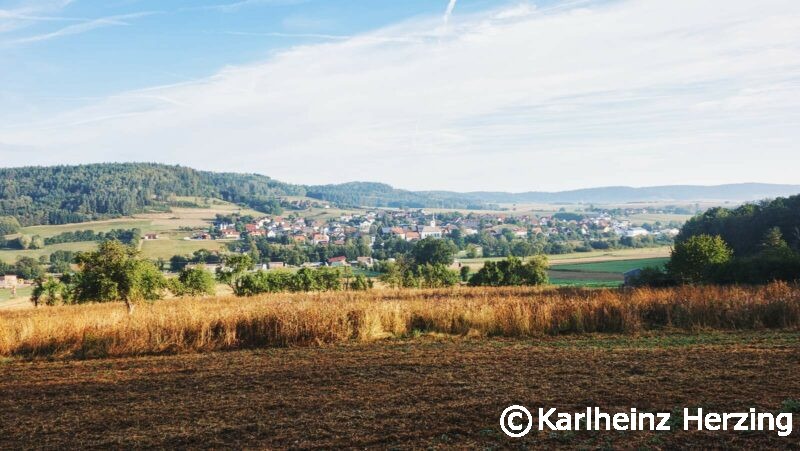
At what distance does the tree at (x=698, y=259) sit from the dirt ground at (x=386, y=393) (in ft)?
93.6

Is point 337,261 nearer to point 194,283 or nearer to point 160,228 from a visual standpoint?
point 160,228

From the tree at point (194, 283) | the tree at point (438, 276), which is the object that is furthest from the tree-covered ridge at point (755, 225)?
the tree at point (194, 283)

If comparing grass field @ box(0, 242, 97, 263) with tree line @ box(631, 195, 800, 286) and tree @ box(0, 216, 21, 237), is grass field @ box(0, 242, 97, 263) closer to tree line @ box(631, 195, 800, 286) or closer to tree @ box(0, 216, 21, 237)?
tree @ box(0, 216, 21, 237)

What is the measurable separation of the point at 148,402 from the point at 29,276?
93.1 meters

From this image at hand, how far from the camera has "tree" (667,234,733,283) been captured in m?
37.1

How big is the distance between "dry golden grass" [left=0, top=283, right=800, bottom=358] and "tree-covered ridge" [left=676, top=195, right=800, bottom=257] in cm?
5410

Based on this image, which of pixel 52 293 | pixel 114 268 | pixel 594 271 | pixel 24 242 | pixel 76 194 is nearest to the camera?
pixel 114 268

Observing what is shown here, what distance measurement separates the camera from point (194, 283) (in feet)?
152

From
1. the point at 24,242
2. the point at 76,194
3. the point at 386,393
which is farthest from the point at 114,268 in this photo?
the point at 76,194

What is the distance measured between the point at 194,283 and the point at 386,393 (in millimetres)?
42125

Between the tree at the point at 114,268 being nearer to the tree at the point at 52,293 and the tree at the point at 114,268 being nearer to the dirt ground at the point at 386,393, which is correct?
the dirt ground at the point at 386,393

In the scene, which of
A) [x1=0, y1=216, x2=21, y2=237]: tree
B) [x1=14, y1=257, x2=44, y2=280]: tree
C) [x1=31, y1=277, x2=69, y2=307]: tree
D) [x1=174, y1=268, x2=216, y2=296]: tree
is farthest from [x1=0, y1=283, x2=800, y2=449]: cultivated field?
[x1=0, y1=216, x2=21, y2=237]: tree

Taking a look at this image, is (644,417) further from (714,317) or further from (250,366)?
(714,317)

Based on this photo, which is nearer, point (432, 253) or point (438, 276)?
point (438, 276)
